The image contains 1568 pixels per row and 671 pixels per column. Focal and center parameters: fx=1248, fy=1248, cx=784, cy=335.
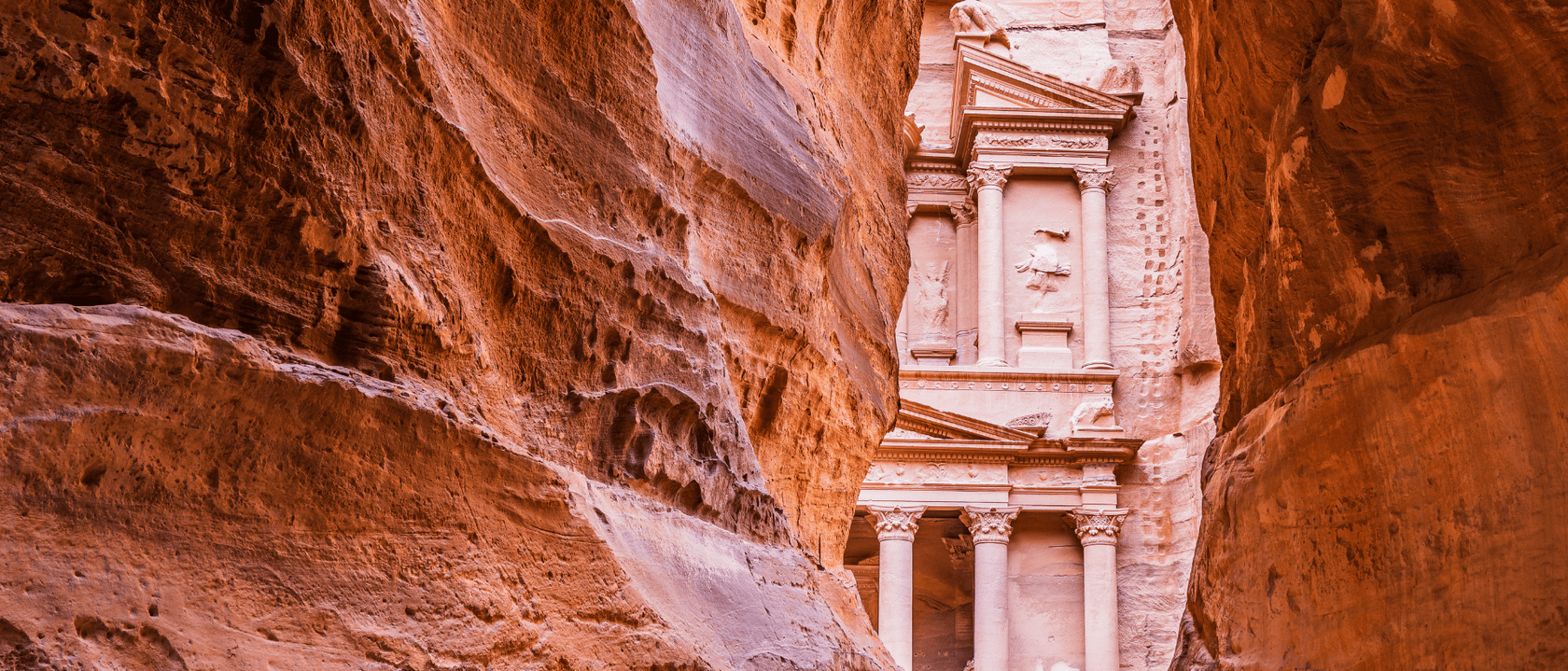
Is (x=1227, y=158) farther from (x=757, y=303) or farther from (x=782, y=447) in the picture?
(x=782, y=447)

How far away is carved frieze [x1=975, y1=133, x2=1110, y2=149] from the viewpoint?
23.4 m

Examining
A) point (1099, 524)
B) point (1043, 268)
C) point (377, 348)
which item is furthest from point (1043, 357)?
point (377, 348)

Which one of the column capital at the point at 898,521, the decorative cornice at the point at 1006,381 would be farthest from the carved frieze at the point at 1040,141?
the column capital at the point at 898,521

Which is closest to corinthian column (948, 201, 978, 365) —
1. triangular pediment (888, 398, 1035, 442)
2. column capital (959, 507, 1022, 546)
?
triangular pediment (888, 398, 1035, 442)

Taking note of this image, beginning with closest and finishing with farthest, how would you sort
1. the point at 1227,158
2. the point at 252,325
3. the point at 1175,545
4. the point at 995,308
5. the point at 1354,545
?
the point at 252,325, the point at 1354,545, the point at 1227,158, the point at 1175,545, the point at 995,308

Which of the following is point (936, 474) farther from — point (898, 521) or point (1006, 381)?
point (1006, 381)

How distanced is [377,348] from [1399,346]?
2.55m

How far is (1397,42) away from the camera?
3.07 metres

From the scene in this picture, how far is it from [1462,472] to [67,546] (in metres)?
2.98

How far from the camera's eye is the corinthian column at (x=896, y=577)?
19250 millimetres

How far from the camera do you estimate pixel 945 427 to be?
1995 centimetres

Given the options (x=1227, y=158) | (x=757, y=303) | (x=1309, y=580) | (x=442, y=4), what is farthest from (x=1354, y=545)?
(x=442, y=4)

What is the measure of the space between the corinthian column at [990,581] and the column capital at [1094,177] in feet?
21.9

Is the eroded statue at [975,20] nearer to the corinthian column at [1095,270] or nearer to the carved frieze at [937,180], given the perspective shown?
the carved frieze at [937,180]
